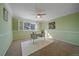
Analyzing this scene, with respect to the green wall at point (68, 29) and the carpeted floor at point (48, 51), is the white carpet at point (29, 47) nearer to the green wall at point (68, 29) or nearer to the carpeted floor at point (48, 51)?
the carpeted floor at point (48, 51)

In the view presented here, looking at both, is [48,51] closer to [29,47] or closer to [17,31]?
[29,47]

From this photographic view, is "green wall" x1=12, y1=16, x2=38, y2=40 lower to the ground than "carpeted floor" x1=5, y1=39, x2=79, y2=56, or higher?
higher

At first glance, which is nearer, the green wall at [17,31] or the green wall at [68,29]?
the green wall at [17,31]

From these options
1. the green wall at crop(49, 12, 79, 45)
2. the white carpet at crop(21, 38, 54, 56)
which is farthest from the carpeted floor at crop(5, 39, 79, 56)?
the green wall at crop(49, 12, 79, 45)

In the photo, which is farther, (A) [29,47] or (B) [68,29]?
(B) [68,29]

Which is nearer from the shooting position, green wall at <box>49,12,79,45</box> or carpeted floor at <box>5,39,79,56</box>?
carpeted floor at <box>5,39,79,56</box>

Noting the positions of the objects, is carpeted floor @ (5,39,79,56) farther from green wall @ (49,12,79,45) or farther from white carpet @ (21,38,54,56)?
green wall @ (49,12,79,45)

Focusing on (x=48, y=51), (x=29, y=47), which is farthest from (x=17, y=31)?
(x=48, y=51)

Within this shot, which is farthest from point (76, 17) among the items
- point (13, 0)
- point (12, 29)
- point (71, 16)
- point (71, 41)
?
point (13, 0)

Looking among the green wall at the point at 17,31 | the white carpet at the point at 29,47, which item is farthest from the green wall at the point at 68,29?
the green wall at the point at 17,31

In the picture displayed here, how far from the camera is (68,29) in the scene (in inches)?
206

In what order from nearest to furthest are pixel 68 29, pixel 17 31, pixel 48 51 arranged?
pixel 48 51, pixel 17 31, pixel 68 29

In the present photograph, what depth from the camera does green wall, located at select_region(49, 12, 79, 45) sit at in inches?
193

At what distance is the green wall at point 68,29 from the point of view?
4.89m
